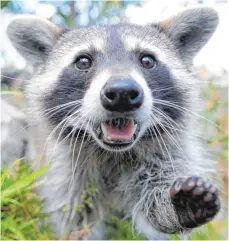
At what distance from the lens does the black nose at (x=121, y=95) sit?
8.43 feet

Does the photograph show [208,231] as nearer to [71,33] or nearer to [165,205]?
[165,205]

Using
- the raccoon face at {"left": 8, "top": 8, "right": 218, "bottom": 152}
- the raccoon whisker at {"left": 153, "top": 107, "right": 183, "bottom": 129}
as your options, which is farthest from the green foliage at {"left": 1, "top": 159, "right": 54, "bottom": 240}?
the raccoon whisker at {"left": 153, "top": 107, "right": 183, "bottom": 129}

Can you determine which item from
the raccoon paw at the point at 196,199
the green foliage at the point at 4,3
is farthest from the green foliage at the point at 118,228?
the green foliage at the point at 4,3

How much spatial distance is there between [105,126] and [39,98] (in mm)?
813

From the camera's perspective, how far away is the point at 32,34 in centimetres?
366

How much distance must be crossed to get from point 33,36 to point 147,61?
1080 mm

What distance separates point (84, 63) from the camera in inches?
125

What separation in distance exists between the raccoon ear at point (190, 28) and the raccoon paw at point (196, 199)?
1360 millimetres

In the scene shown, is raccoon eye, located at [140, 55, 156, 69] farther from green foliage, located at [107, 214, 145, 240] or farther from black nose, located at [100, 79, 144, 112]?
green foliage, located at [107, 214, 145, 240]

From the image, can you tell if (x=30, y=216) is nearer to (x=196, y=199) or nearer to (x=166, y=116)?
(x=166, y=116)

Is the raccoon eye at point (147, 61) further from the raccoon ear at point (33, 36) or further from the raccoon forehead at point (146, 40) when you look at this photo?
the raccoon ear at point (33, 36)

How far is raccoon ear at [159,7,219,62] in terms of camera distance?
3.58 metres

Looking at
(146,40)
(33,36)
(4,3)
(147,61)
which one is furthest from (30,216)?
(4,3)

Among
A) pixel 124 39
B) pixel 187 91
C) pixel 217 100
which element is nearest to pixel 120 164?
pixel 187 91
